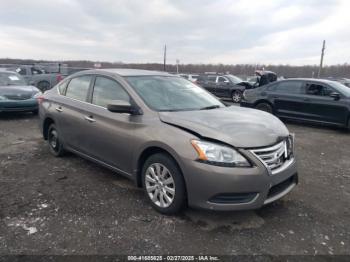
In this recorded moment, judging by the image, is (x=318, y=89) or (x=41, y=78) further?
(x=41, y=78)

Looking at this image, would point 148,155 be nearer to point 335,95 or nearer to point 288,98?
point 335,95

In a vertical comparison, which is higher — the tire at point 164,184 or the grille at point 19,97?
the grille at point 19,97

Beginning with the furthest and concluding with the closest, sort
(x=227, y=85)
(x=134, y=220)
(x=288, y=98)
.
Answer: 1. (x=227, y=85)
2. (x=288, y=98)
3. (x=134, y=220)

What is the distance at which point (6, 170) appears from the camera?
15.9 feet

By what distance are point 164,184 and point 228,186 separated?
78 centimetres

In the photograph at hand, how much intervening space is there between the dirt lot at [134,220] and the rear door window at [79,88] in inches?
46.3

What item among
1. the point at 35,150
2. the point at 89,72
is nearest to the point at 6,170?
the point at 35,150

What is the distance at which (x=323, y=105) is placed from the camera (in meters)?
8.84

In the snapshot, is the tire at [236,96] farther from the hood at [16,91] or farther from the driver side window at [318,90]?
the hood at [16,91]

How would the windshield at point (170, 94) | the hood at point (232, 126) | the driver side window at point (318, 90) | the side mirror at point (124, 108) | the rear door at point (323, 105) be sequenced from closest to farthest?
the hood at point (232, 126)
the side mirror at point (124, 108)
the windshield at point (170, 94)
the rear door at point (323, 105)
the driver side window at point (318, 90)

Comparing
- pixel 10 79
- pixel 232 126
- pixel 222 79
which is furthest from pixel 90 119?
pixel 222 79

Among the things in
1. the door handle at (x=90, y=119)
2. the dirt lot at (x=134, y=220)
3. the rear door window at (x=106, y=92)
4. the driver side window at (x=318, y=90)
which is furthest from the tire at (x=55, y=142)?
the driver side window at (x=318, y=90)

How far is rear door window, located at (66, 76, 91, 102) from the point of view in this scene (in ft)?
15.5

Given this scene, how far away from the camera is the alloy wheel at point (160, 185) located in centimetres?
337
